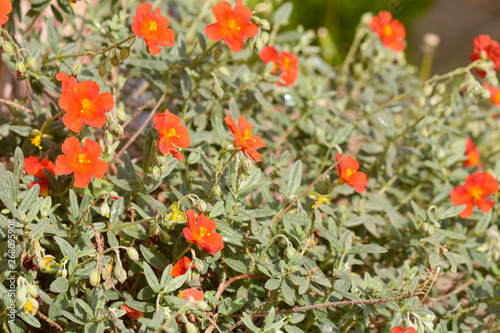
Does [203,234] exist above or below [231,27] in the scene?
below

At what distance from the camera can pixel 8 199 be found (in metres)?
1.05

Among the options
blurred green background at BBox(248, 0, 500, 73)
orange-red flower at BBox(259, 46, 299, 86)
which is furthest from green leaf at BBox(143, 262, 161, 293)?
blurred green background at BBox(248, 0, 500, 73)

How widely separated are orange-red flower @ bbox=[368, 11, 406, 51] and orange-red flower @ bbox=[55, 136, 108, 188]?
1.33m

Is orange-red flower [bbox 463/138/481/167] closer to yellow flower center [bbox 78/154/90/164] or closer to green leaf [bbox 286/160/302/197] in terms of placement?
green leaf [bbox 286/160/302/197]

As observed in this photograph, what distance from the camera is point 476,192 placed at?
4.82 feet

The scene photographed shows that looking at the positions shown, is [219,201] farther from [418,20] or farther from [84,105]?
[418,20]

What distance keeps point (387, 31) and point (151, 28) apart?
117 cm

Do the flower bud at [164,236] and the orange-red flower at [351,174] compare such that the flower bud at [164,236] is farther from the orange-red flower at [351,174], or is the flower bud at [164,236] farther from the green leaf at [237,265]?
the orange-red flower at [351,174]

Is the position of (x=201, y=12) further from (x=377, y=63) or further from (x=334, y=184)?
(x=334, y=184)

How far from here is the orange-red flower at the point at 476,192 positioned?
143cm

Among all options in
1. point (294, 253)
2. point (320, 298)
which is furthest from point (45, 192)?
point (320, 298)

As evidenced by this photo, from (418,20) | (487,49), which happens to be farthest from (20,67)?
(418,20)

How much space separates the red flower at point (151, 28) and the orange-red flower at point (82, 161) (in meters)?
0.28

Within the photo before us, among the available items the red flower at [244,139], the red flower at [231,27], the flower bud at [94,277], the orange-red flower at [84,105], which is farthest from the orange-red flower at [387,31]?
the flower bud at [94,277]
